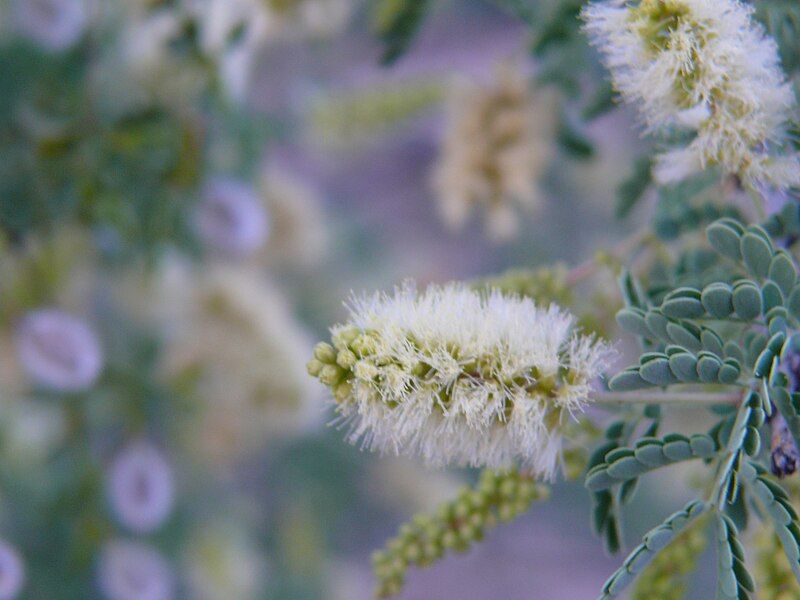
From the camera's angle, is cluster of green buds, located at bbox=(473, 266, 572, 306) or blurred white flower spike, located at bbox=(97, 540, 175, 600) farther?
blurred white flower spike, located at bbox=(97, 540, 175, 600)

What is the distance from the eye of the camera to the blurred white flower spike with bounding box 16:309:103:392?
2.21 ft

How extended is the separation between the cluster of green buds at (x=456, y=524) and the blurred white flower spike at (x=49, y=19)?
469 millimetres

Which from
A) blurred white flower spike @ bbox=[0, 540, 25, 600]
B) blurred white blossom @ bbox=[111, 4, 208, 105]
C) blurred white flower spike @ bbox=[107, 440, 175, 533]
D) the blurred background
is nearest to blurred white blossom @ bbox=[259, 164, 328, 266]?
the blurred background

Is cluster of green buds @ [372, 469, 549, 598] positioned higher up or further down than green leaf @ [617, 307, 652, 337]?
further down

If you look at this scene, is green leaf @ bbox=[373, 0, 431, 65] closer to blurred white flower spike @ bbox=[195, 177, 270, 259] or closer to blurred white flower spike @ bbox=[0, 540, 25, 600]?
blurred white flower spike @ bbox=[195, 177, 270, 259]

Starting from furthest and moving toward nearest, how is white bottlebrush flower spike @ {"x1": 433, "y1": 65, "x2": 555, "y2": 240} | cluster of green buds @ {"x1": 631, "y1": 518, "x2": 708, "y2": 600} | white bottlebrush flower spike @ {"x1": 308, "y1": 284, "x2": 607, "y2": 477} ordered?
white bottlebrush flower spike @ {"x1": 433, "y1": 65, "x2": 555, "y2": 240}
cluster of green buds @ {"x1": 631, "y1": 518, "x2": 708, "y2": 600}
white bottlebrush flower spike @ {"x1": 308, "y1": 284, "x2": 607, "y2": 477}

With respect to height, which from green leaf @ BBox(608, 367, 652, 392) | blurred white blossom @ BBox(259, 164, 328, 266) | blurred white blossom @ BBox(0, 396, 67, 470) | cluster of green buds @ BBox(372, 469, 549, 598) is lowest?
cluster of green buds @ BBox(372, 469, 549, 598)

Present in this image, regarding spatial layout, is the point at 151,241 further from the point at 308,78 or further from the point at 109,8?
the point at 308,78

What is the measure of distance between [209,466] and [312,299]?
9.0 inches

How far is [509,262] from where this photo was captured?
1.00 metres

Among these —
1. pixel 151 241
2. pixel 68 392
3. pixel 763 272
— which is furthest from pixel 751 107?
pixel 68 392

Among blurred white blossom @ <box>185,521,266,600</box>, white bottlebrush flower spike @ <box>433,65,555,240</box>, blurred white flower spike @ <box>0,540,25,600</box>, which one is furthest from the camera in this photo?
blurred white blossom @ <box>185,521,266,600</box>

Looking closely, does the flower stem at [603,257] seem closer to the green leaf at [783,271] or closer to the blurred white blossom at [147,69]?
the green leaf at [783,271]

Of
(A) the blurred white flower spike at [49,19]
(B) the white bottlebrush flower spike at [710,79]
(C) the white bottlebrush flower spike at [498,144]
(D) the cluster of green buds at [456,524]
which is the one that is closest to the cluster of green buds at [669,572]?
(D) the cluster of green buds at [456,524]
